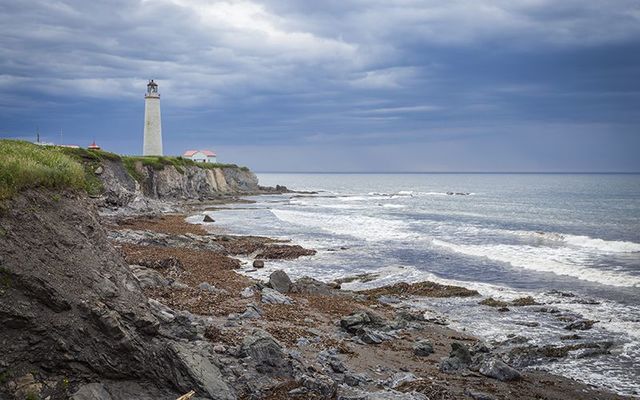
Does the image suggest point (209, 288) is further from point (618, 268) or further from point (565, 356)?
point (618, 268)

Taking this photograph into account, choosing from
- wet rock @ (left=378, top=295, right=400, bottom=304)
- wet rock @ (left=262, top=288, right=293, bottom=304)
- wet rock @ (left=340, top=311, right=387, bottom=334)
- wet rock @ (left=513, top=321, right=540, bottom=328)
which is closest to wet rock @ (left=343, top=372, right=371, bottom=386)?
wet rock @ (left=340, top=311, right=387, bottom=334)

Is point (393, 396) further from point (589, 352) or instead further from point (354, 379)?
point (589, 352)

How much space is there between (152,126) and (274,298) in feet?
268

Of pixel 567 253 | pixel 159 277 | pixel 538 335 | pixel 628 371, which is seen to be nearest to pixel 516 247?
pixel 567 253

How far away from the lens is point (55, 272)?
30.8ft

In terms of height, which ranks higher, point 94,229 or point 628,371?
point 94,229

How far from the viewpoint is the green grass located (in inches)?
410

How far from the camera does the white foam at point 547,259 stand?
28.0 m

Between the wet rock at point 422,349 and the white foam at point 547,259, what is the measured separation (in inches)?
623

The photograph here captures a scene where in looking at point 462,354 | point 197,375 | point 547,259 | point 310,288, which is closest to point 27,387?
point 197,375

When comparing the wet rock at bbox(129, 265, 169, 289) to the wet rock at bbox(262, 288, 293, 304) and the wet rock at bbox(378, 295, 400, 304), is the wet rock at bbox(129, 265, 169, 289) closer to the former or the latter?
the wet rock at bbox(262, 288, 293, 304)

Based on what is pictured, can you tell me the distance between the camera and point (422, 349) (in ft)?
50.5

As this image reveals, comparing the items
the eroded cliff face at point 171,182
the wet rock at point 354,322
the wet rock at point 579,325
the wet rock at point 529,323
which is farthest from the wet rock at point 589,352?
the eroded cliff face at point 171,182

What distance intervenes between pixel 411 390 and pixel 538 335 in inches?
326
